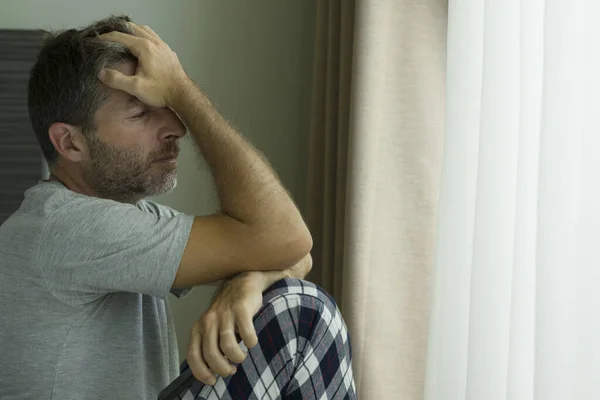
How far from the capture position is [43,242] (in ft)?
4.76

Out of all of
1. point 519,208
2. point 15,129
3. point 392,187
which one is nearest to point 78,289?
point 519,208

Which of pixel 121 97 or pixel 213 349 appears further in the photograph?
pixel 121 97

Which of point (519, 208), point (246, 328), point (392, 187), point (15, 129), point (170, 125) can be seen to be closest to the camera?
point (246, 328)

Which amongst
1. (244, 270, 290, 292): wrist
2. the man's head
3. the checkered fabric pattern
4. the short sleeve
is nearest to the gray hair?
the man's head

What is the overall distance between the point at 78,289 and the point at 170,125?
38 centimetres

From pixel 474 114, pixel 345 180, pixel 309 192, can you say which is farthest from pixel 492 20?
pixel 309 192

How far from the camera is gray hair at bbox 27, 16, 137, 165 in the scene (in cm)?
159

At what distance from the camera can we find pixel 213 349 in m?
1.36

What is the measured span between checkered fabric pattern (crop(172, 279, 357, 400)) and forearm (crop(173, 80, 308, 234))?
0.54 ft

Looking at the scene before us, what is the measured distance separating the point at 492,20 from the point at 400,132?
0.53 m

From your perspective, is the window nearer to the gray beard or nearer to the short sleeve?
the gray beard

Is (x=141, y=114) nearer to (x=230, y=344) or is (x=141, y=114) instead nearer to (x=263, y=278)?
(x=263, y=278)

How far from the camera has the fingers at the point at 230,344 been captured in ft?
4.39

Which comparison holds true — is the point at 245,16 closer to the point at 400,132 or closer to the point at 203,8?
the point at 203,8
